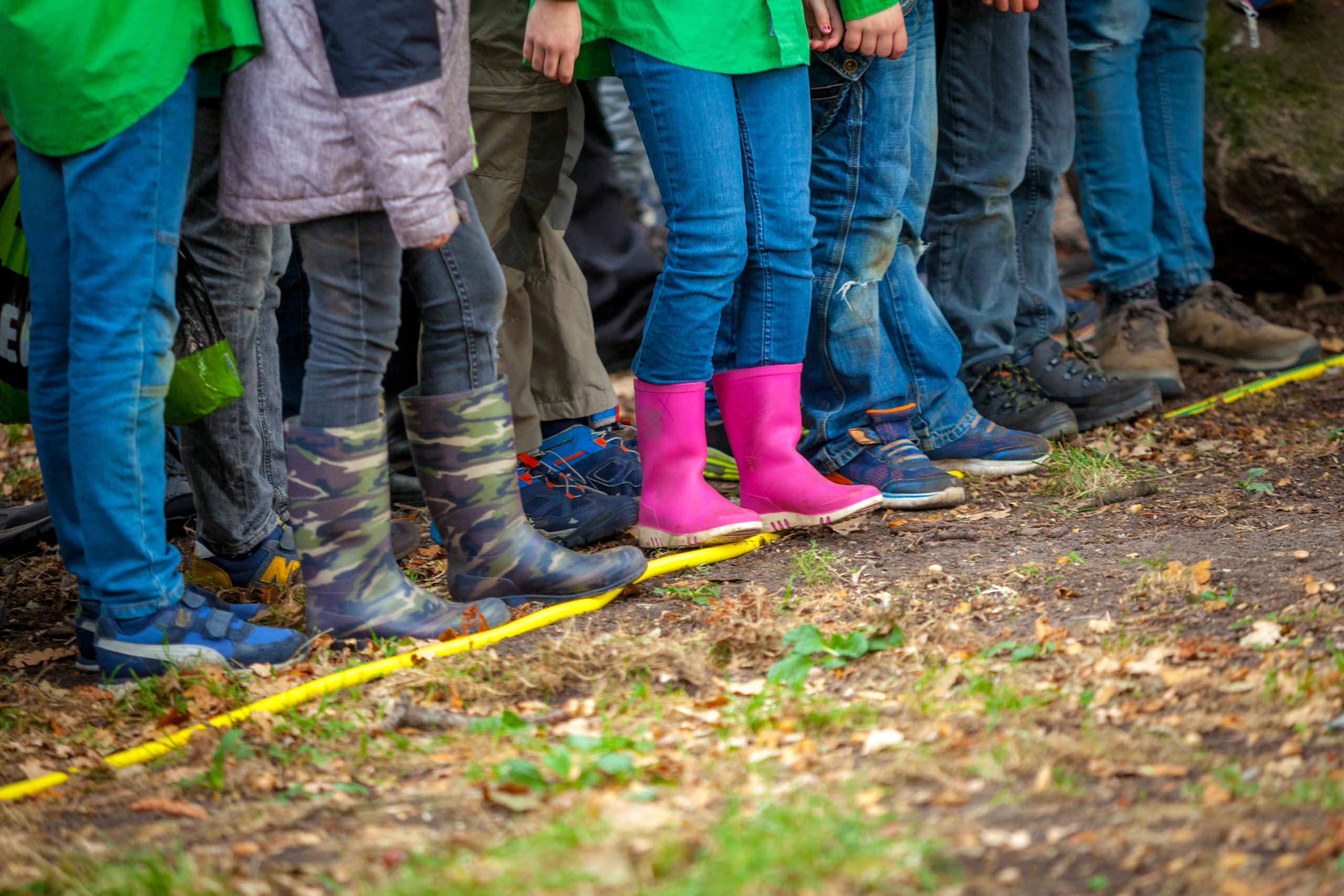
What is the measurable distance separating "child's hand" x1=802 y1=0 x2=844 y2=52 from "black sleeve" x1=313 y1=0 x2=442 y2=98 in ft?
3.82

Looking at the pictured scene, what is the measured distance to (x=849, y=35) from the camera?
2.88 metres

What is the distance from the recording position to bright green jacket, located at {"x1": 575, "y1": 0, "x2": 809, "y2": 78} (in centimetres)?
258

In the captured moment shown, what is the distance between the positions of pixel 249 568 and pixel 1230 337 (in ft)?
11.6

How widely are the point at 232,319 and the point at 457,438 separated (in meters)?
0.60

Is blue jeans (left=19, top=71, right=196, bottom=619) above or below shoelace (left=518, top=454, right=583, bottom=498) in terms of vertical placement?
above

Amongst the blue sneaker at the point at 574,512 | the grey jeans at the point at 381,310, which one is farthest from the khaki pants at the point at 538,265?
the grey jeans at the point at 381,310

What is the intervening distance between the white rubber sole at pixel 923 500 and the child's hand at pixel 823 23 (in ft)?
3.71

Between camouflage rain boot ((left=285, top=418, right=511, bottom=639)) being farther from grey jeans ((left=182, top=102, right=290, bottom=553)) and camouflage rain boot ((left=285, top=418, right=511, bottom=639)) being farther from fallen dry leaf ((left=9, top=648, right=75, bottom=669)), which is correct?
fallen dry leaf ((left=9, top=648, right=75, bottom=669))

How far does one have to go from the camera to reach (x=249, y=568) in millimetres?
2709

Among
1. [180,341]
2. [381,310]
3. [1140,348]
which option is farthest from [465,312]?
[1140,348]

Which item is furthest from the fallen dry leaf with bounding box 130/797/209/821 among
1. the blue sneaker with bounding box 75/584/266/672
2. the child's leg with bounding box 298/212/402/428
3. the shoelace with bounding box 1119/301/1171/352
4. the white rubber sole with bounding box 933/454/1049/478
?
the shoelace with bounding box 1119/301/1171/352

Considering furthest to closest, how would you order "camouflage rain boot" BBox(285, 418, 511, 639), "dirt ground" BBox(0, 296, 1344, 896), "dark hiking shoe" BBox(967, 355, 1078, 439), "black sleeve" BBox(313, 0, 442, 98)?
"dark hiking shoe" BBox(967, 355, 1078, 439) < "camouflage rain boot" BBox(285, 418, 511, 639) < "black sleeve" BBox(313, 0, 442, 98) < "dirt ground" BBox(0, 296, 1344, 896)

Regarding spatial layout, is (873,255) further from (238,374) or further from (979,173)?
(238,374)

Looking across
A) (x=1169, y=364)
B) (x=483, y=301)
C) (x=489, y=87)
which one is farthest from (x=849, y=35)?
(x=1169, y=364)
